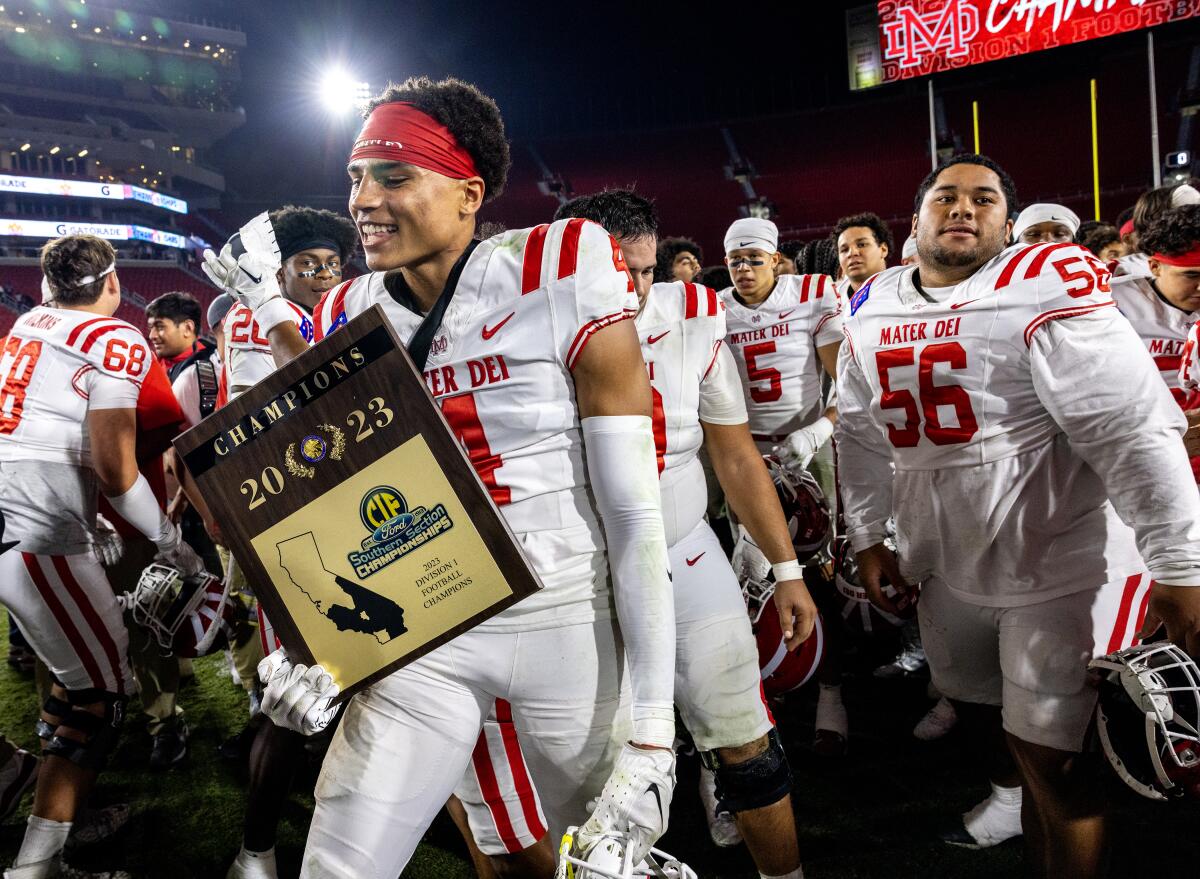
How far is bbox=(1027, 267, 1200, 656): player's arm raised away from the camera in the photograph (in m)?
1.72

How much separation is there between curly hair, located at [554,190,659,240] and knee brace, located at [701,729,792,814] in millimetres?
1458

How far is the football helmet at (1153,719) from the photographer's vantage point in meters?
1.61

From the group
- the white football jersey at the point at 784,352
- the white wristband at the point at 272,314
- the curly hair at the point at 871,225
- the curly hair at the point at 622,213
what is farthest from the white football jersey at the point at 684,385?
the curly hair at the point at 871,225

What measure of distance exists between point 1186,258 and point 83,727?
159 inches

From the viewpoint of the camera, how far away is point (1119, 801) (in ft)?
8.70

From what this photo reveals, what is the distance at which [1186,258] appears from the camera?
9.64 feet

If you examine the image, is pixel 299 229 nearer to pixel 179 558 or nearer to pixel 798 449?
pixel 179 558

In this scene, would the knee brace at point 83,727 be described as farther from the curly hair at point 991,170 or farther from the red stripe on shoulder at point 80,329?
the curly hair at point 991,170

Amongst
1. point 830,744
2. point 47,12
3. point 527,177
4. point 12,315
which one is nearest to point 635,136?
point 527,177

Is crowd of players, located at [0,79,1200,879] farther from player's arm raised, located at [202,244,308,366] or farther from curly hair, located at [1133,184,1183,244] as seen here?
curly hair, located at [1133,184,1183,244]

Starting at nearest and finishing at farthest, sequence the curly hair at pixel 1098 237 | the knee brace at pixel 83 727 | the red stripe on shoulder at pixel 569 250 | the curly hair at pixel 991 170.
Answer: the red stripe on shoulder at pixel 569 250, the curly hair at pixel 991 170, the knee brace at pixel 83 727, the curly hair at pixel 1098 237

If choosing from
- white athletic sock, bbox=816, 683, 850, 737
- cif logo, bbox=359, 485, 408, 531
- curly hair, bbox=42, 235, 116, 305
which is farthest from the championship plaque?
white athletic sock, bbox=816, 683, 850, 737

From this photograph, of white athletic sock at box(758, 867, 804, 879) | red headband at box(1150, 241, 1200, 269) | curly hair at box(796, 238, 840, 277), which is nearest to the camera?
white athletic sock at box(758, 867, 804, 879)

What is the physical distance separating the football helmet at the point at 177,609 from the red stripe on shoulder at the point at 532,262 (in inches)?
84.1
